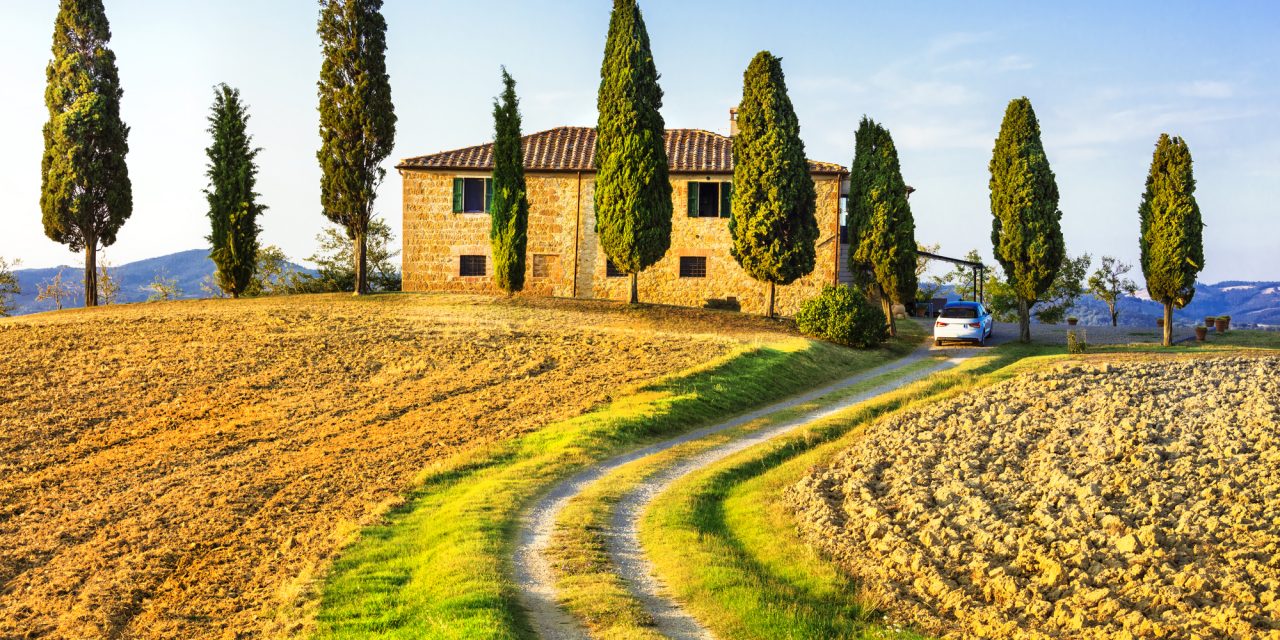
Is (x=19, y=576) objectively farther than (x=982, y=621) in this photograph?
Yes

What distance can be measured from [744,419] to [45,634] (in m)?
15.5

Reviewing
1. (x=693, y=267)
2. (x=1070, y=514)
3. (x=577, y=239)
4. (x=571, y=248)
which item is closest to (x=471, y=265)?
(x=571, y=248)

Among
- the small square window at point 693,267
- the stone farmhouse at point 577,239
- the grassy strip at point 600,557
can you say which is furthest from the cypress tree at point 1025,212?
the grassy strip at point 600,557

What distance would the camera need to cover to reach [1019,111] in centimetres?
4081

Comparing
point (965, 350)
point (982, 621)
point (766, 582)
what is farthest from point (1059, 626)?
point (965, 350)

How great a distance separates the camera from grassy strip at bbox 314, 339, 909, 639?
40.9 feet

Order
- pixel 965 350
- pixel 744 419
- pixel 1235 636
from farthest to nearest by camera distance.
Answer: pixel 965 350, pixel 744 419, pixel 1235 636

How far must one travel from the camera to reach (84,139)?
4191 cm

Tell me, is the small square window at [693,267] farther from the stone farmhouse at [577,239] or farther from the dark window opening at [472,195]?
the dark window opening at [472,195]

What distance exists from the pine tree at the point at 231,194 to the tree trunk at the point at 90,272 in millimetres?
4966

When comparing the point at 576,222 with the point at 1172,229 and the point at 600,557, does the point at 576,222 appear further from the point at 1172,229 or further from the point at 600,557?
the point at 600,557

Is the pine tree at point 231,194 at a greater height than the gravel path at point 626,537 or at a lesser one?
greater

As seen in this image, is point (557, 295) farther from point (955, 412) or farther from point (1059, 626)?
point (1059, 626)

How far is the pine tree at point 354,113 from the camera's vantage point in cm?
4166
